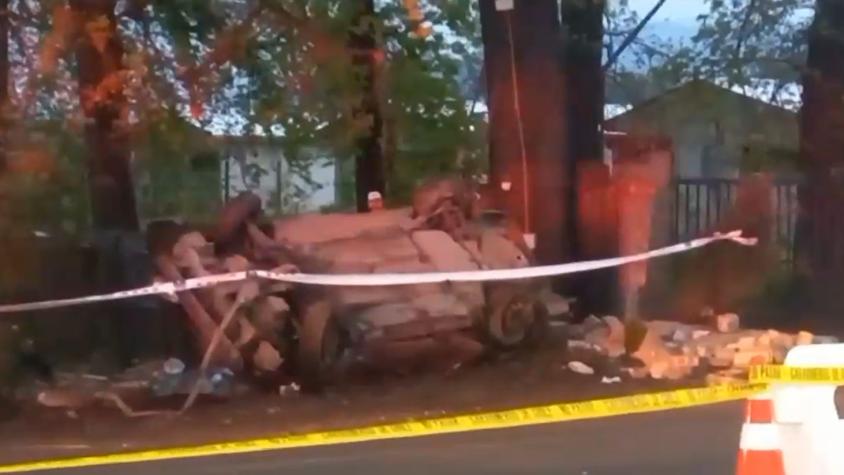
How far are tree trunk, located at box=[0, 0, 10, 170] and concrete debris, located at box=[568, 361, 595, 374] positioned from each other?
3.07m

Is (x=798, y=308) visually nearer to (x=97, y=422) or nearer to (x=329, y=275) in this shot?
(x=329, y=275)

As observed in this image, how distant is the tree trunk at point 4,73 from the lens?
6531 mm

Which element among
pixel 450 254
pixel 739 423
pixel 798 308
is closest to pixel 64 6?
pixel 450 254

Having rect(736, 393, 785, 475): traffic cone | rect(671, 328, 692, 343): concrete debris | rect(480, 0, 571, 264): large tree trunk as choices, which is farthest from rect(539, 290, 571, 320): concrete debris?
rect(736, 393, 785, 475): traffic cone

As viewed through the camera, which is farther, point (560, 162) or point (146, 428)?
point (560, 162)

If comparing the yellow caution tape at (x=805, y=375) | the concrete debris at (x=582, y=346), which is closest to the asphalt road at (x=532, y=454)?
the concrete debris at (x=582, y=346)

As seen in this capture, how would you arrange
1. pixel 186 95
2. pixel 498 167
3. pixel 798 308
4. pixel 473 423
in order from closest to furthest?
pixel 473 423 < pixel 186 95 < pixel 498 167 < pixel 798 308

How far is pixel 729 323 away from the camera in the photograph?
25.1 feet

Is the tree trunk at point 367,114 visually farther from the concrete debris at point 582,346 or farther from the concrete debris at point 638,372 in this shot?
the concrete debris at point 638,372

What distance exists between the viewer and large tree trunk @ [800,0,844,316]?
24.7 ft

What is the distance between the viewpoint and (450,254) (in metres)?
7.07

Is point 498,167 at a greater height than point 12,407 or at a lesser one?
greater

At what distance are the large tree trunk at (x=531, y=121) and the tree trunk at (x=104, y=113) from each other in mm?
1868

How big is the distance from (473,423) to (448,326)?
35.7 inches
